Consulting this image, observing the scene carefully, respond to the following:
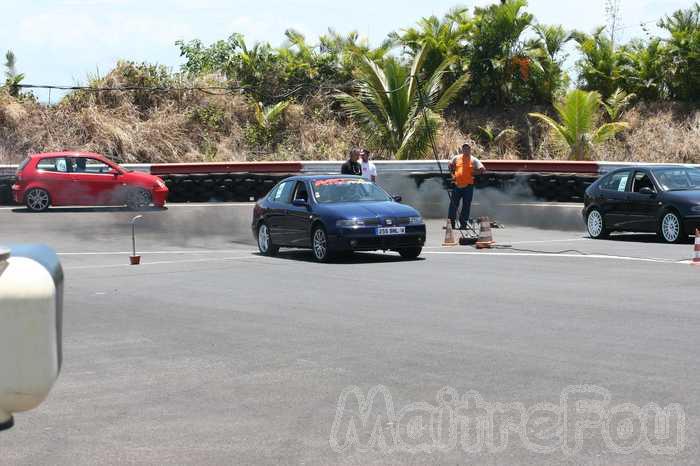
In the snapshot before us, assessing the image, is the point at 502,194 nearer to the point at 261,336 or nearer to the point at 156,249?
the point at 156,249

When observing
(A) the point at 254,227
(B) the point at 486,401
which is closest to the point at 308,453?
(B) the point at 486,401

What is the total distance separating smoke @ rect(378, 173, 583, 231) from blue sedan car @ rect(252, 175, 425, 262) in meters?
7.86

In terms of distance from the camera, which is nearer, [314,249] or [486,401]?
[486,401]

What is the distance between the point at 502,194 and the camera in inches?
1101

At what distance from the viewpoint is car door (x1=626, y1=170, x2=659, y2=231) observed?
20.4 meters

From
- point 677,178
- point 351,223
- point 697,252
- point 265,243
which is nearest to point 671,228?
point 677,178

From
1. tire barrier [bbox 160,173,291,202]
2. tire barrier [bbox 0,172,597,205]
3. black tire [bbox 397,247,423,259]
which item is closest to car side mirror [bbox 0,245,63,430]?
black tire [bbox 397,247,423,259]

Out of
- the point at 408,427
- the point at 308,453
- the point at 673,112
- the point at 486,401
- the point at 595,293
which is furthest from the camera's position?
the point at 673,112

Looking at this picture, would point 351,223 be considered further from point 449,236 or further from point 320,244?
point 449,236

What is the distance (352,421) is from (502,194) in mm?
21926

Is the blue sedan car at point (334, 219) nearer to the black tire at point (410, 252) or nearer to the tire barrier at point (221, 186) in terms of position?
the black tire at point (410, 252)

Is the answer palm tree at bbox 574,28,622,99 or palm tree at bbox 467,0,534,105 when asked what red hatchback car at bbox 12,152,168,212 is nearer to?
palm tree at bbox 467,0,534,105

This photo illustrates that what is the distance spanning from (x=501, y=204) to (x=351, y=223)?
11.2 meters

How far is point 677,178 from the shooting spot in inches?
826
